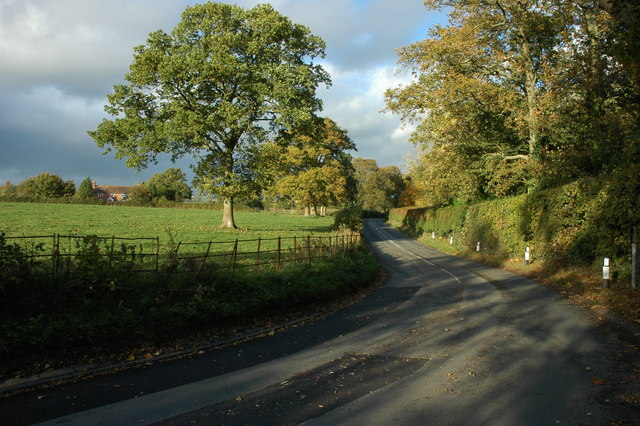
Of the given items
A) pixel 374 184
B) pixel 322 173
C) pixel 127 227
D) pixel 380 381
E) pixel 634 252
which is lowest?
pixel 380 381

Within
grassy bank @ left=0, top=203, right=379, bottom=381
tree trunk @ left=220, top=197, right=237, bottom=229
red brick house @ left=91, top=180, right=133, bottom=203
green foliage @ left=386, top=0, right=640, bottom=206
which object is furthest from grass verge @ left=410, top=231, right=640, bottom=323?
red brick house @ left=91, top=180, right=133, bottom=203

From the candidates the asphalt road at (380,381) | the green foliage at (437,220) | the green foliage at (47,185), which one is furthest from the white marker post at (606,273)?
the green foliage at (47,185)

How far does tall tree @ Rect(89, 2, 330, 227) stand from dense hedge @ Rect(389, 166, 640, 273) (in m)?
12.7

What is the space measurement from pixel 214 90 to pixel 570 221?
21.5 metres

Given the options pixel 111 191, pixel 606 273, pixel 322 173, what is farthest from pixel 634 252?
pixel 111 191

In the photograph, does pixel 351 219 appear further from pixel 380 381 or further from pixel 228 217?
pixel 380 381

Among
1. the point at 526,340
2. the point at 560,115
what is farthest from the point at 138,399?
the point at 560,115

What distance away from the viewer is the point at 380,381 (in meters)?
6.03

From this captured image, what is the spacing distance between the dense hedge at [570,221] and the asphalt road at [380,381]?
5.03 metres

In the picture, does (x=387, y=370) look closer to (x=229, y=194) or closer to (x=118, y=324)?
(x=118, y=324)

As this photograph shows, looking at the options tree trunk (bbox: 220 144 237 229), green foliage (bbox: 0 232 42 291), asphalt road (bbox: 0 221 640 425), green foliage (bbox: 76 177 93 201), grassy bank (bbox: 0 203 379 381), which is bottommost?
asphalt road (bbox: 0 221 640 425)

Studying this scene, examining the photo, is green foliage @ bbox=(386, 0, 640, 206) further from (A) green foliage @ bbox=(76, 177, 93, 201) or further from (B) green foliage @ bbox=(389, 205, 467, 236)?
(A) green foliage @ bbox=(76, 177, 93, 201)

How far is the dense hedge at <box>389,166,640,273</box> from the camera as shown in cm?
1360

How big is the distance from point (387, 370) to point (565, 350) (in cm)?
322
